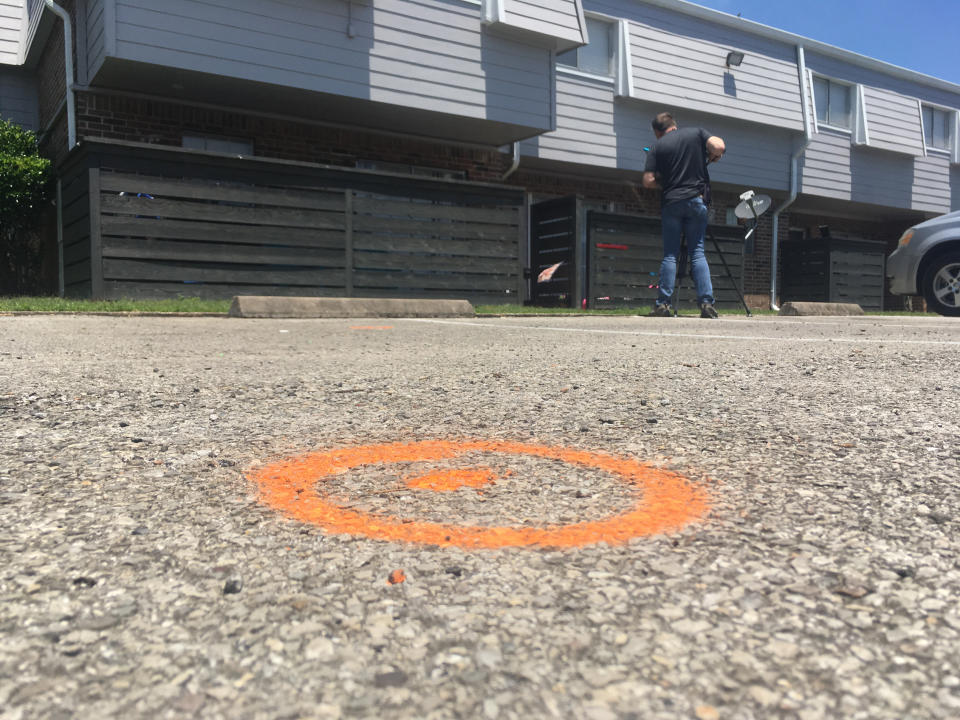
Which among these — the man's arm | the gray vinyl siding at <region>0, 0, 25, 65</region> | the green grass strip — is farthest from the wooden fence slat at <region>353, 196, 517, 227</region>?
the gray vinyl siding at <region>0, 0, 25, 65</region>

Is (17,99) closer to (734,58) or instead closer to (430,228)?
(430,228)

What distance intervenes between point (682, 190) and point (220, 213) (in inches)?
213

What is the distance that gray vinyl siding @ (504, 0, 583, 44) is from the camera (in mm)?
10641

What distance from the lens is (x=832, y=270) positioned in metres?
15.8

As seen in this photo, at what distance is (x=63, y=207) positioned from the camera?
940cm

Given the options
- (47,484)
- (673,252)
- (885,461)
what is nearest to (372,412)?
(47,484)

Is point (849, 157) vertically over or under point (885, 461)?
over

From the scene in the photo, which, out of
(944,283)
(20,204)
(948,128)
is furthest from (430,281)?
(948,128)

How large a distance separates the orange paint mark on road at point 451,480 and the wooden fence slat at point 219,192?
802 cm

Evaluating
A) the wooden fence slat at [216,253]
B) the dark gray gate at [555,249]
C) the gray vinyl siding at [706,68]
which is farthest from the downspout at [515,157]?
the wooden fence slat at [216,253]

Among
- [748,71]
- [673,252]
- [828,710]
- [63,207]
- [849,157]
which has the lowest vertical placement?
[828,710]

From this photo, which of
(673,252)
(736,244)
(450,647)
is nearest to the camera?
(450,647)

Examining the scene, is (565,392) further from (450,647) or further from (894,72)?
(894,72)

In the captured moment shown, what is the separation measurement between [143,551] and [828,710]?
943 mm
